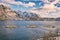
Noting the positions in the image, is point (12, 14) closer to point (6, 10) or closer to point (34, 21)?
point (6, 10)

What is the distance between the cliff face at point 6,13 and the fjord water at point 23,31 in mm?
85

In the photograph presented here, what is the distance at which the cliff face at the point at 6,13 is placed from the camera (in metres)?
1.67

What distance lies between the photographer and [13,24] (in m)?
1.65

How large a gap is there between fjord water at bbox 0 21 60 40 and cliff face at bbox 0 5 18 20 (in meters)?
0.08

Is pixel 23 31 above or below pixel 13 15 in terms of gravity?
below

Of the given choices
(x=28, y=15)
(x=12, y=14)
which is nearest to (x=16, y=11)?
(x=12, y=14)

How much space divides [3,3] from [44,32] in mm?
703

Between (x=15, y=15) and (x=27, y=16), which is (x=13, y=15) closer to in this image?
(x=15, y=15)

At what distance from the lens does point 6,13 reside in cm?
168

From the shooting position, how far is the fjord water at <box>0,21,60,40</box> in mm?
1625

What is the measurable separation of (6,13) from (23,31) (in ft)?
1.16

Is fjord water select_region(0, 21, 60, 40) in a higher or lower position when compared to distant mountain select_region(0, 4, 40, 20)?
lower

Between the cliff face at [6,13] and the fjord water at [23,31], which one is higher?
the cliff face at [6,13]

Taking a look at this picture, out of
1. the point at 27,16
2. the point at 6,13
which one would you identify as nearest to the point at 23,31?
the point at 27,16
